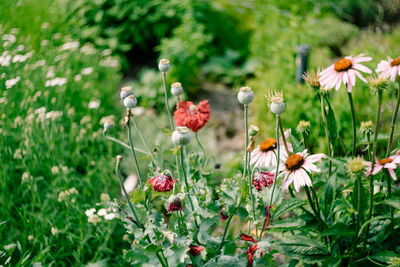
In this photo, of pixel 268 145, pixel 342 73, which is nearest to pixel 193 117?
pixel 268 145

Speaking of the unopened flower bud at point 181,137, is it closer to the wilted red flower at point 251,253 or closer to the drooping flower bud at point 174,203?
the drooping flower bud at point 174,203

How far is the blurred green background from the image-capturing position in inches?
65.0

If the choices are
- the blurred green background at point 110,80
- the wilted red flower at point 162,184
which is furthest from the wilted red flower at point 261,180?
the blurred green background at point 110,80

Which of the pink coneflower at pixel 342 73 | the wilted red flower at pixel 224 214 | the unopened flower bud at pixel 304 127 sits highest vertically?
the pink coneflower at pixel 342 73

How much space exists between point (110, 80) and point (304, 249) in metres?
2.03

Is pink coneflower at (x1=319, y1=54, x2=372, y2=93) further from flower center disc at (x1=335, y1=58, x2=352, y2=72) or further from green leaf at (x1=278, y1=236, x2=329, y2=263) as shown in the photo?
green leaf at (x1=278, y1=236, x2=329, y2=263)

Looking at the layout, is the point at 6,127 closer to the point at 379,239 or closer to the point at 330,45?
the point at 379,239

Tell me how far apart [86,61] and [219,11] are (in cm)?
164

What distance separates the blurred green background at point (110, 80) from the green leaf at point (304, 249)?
0.70m

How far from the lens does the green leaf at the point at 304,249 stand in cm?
117

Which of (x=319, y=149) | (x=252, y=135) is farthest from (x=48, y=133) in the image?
(x=319, y=149)

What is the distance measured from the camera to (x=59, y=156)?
6.32 feet

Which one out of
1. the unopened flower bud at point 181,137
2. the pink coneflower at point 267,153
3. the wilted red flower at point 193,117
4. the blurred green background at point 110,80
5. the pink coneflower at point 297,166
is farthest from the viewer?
the blurred green background at point 110,80

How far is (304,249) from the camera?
1.18 meters
